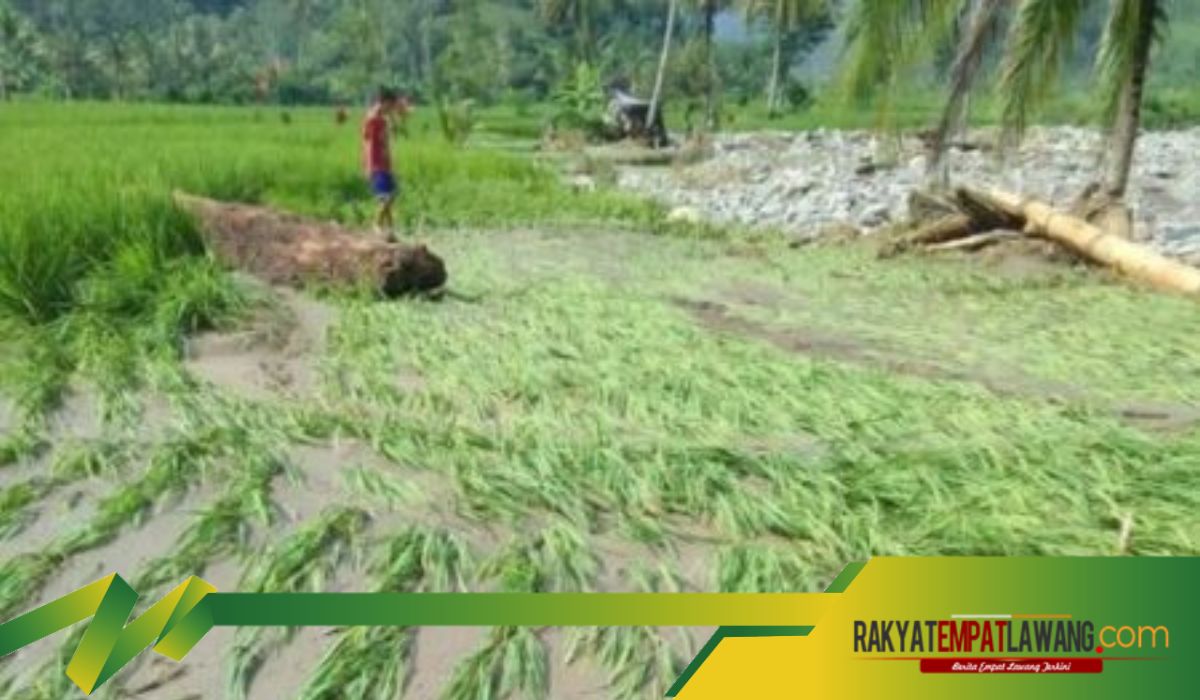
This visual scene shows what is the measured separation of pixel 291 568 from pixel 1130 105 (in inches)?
327

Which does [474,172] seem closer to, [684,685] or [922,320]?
[922,320]

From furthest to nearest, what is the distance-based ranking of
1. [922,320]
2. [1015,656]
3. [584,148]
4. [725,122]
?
[725,122], [584,148], [922,320], [1015,656]

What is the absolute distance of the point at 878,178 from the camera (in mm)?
17000

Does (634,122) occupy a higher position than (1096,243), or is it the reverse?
(634,122)

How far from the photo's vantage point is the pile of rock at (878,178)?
1226 centimetres

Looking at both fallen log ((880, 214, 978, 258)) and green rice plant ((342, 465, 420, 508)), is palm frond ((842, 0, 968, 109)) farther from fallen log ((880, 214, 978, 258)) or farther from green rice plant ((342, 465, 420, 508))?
green rice plant ((342, 465, 420, 508))

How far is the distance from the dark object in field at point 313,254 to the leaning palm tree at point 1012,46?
4112mm

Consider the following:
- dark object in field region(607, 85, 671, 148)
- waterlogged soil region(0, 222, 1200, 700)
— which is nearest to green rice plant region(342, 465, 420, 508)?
waterlogged soil region(0, 222, 1200, 700)

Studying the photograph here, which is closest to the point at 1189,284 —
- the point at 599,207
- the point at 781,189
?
the point at 599,207

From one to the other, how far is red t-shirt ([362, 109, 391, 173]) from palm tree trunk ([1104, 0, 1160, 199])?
633 cm

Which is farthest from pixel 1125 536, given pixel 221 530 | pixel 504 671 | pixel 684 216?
pixel 684 216

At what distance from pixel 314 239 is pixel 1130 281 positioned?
227 inches

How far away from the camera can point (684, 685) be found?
2.48 meters

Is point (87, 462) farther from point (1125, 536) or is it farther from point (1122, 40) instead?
point (1122, 40)
